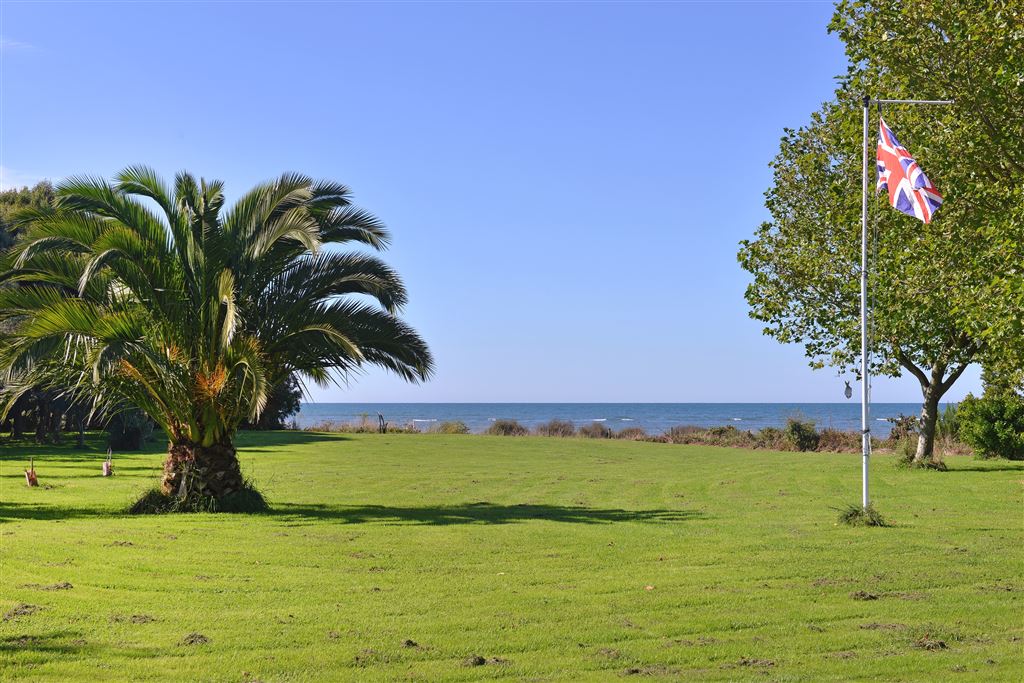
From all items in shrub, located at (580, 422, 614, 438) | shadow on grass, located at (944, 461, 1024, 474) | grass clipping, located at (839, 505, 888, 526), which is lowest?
grass clipping, located at (839, 505, 888, 526)

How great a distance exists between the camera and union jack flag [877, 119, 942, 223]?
16438 millimetres

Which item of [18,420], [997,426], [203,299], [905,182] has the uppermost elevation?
[905,182]

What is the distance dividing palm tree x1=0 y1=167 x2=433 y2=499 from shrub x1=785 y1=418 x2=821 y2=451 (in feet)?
104

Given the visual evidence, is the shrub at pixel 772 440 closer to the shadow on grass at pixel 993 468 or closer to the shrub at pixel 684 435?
the shrub at pixel 684 435

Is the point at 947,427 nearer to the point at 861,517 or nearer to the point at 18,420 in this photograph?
the point at 861,517

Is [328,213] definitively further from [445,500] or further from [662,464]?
[662,464]

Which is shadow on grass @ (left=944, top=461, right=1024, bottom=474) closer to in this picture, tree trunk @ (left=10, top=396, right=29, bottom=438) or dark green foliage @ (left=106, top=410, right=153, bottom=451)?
dark green foliage @ (left=106, top=410, right=153, bottom=451)

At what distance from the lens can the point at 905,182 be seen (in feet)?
55.0

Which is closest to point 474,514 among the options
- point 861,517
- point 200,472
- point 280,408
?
point 200,472

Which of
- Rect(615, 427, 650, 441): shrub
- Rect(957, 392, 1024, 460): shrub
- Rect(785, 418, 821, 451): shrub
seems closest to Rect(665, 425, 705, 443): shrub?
Rect(615, 427, 650, 441): shrub

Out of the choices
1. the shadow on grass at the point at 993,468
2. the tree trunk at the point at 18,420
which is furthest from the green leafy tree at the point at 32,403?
the shadow on grass at the point at 993,468

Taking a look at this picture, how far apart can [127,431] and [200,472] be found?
25.1m

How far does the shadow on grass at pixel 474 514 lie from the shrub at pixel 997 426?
20.8m

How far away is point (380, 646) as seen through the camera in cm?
859
